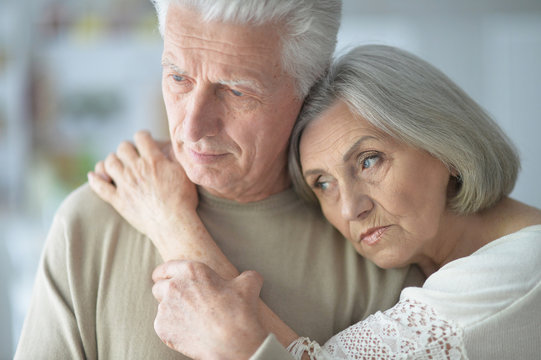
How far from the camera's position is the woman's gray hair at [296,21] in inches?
50.0

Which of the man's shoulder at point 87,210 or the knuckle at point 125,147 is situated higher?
the knuckle at point 125,147

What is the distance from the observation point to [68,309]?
1376mm

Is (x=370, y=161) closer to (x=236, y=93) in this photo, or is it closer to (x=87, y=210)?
(x=236, y=93)

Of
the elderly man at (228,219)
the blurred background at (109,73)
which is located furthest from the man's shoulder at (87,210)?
the blurred background at (109,73)

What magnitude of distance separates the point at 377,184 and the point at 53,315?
0.87m

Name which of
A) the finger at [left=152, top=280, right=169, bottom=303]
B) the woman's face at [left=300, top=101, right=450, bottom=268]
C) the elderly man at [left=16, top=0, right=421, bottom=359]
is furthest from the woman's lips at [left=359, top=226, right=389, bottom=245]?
the finger at [left=152, top=280, right=169, bottom=303]

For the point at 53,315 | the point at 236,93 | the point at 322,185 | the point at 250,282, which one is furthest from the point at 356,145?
the point at 53,315

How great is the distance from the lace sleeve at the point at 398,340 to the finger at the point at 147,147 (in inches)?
25.7

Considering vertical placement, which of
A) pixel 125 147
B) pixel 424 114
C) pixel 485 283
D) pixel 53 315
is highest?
pixel 424 114

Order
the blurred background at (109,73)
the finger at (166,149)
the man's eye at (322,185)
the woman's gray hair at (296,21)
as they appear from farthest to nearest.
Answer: the blurred background at (109,73) < the finger at (166,149) < the man's eye at (322,185) < the woman's gray hair at (296,21)

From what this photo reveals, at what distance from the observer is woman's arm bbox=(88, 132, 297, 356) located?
4.59 feet

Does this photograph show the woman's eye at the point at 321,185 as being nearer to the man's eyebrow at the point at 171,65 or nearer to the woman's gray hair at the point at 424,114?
the woman's gray hair at the point at 424,114

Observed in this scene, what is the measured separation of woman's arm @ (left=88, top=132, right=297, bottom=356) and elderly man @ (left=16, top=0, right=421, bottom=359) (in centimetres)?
5

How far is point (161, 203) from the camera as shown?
149cm
